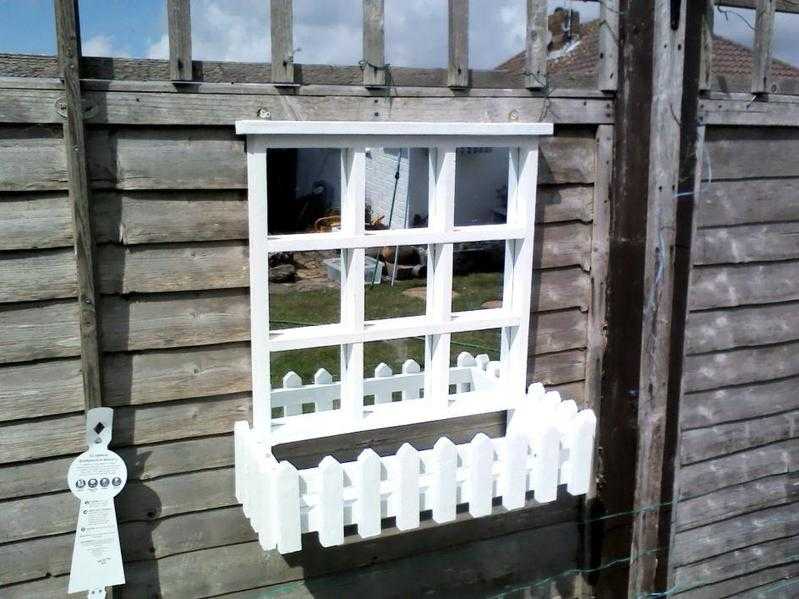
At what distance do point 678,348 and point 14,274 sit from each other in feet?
7.22

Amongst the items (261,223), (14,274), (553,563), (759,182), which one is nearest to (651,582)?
(553,563)

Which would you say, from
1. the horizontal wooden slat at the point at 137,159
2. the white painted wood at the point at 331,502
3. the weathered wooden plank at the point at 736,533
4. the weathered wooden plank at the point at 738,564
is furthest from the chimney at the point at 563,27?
the weathered wooden plank at the point at 738,564

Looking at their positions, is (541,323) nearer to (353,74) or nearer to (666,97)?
(666,97)

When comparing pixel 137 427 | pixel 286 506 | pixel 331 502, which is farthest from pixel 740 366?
pixel 137 427

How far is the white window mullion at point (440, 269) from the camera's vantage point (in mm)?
2494

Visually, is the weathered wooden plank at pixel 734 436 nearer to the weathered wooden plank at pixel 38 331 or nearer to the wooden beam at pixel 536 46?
the wooden beam at pixel 536 46

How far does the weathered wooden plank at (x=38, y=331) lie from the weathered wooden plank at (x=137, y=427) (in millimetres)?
191

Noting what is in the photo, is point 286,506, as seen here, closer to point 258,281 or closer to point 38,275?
point 258,281

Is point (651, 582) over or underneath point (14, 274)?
underneath

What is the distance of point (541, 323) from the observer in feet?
9.49

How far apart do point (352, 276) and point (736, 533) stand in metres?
2.14

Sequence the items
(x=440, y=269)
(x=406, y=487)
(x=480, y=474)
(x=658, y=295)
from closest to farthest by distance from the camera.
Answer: (x=406, y=487)
(x=480, y=474)
(x=440, y=269)
(x=658, y=295)

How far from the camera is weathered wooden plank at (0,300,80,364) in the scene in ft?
7.14

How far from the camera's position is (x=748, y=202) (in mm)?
3170
